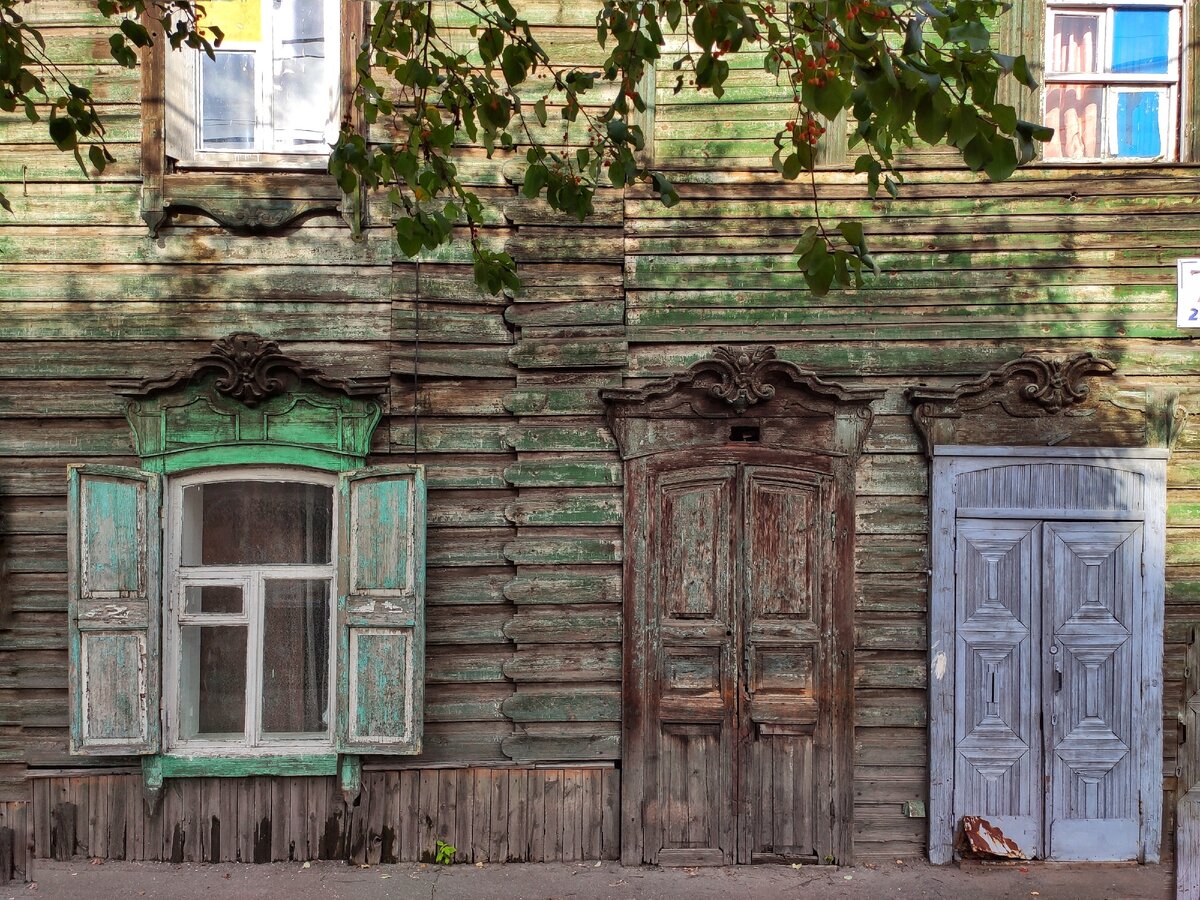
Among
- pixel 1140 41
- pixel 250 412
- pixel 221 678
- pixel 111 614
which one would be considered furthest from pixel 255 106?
pixel 1140 41

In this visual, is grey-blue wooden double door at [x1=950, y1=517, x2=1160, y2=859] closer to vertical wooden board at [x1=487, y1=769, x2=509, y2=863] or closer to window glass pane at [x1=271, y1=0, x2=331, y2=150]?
vertical wooden board at [x1=487, y1=769, x2=509, y2=863]

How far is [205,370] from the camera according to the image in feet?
16.3

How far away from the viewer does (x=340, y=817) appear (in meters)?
5.07

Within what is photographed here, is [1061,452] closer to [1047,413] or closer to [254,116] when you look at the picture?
[1047,413]

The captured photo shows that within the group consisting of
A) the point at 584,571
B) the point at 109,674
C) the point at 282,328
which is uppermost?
the point at 282,328

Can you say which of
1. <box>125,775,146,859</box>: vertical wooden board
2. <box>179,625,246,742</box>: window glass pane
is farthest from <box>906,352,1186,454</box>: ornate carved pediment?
<box>125,775,146,859</box>: vertical wooden board

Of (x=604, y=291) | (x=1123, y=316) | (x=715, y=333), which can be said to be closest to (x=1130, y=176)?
(x=1123, y=316)

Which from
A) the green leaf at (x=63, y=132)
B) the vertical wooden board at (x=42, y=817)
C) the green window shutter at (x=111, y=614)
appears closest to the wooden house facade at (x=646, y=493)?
the vertical wooden board at (x=42, y=817)

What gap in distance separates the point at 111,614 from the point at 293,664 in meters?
0.99

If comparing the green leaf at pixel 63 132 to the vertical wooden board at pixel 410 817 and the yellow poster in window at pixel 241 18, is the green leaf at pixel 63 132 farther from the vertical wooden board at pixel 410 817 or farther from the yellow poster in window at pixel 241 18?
the vertical wooden board at pixel 410 817

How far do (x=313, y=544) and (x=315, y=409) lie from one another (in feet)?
2.57

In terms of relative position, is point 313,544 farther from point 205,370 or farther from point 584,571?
point 584,571

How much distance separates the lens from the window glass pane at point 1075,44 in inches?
209

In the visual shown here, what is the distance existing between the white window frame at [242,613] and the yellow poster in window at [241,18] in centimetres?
256
